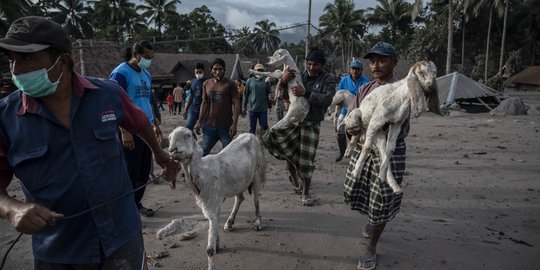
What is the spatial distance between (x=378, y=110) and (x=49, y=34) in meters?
2.39

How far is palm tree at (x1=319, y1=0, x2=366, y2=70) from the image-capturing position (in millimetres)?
50719

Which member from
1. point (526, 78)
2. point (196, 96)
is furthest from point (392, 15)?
point (196, 96)

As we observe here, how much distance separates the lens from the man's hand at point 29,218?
1.51 m

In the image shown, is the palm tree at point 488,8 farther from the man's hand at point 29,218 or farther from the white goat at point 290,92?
the man's hand at point 29,218

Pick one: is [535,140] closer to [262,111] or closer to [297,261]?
[262,111]

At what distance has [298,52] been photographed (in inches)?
2699

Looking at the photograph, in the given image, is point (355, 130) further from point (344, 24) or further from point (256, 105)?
point (344, 24)

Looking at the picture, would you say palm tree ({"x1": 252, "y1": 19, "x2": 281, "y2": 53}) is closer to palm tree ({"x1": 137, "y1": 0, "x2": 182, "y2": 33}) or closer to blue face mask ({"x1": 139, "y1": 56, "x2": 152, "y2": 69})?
palm tree ({"x1": 137, "y1": 0, "x2": 182, "y2": 33})

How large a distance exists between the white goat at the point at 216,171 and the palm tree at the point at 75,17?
44662 mm

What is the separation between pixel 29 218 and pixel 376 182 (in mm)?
2577

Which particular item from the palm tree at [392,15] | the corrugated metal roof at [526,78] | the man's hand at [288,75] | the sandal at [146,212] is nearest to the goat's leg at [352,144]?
the man's hand at [288,75]

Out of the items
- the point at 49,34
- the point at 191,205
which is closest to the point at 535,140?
the point at 191,205

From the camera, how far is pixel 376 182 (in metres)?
3.27

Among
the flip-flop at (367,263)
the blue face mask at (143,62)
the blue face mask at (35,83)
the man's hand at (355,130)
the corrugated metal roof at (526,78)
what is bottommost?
the flip-flop at (367,263)
